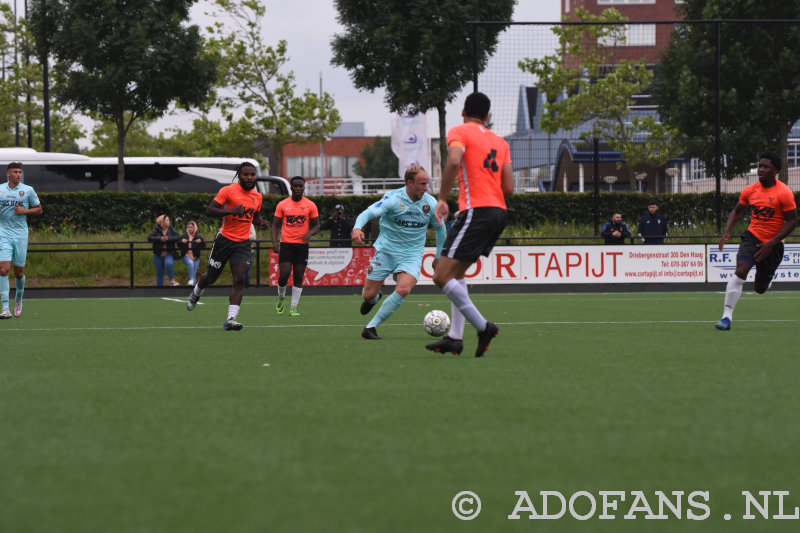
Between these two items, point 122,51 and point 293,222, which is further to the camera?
point 122,51

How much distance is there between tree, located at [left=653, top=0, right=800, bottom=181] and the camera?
32875 millimetres

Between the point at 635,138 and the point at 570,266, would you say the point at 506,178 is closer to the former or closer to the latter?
the point at 570,266

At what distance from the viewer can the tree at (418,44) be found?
31.8 meters

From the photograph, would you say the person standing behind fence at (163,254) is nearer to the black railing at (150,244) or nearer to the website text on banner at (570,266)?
the black railing at (150,244)

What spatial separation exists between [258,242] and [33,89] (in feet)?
82.7

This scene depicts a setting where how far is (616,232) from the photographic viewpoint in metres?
25.2

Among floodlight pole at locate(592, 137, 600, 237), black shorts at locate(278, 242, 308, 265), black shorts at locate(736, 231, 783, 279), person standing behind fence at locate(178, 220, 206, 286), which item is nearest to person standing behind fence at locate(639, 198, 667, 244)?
floodlight pole at locate(592, 137, 600, 237)

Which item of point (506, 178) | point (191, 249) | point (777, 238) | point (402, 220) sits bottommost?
point (191, 249)

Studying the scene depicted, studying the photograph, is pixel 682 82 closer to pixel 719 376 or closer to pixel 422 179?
pixel 422 179

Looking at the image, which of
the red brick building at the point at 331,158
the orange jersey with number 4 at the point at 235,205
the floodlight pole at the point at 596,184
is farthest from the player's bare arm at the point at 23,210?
the red brick building at the point at 331,158

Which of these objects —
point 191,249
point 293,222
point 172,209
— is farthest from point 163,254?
point 293,222

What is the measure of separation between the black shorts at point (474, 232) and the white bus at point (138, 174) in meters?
30.6

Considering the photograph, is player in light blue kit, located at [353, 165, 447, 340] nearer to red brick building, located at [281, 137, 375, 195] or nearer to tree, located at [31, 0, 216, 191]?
tree, located at [31, 0, 216, 191]

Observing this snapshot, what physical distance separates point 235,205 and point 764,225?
5937 mm
